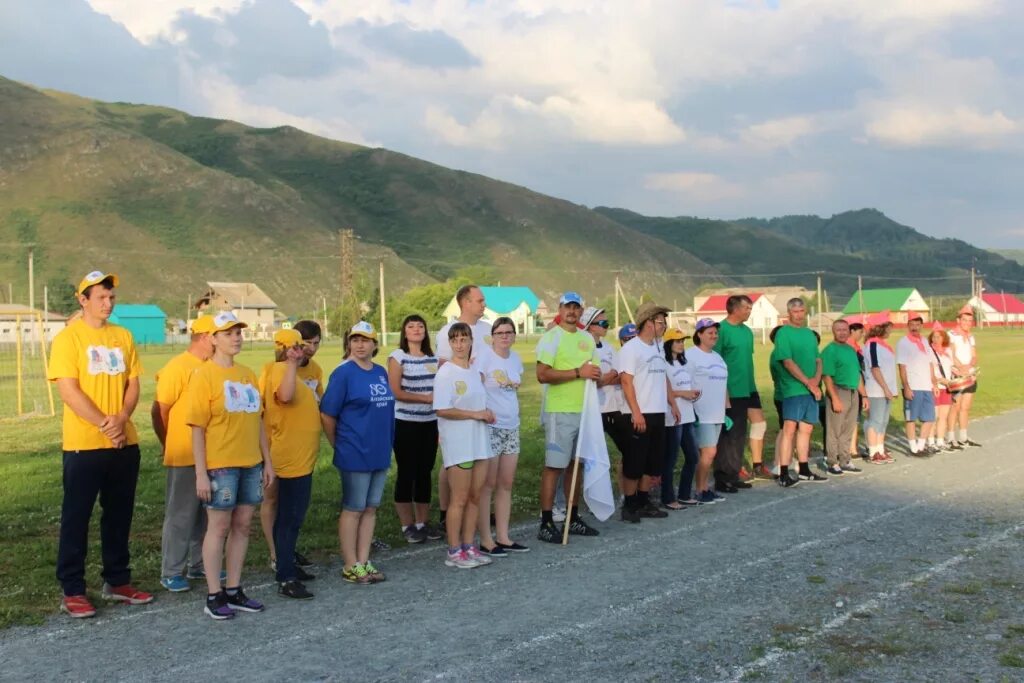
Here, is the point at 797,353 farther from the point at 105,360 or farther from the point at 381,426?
the point at 105,360

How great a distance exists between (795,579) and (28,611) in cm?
528

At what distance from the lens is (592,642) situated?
212 inches

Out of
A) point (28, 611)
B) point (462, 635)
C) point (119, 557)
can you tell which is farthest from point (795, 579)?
point (28, 611)

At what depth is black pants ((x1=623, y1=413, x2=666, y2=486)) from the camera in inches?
357

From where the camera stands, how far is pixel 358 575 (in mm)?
6891

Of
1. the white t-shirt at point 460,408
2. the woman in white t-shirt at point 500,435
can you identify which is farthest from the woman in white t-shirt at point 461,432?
the woman in white t-shirt at point 500,435

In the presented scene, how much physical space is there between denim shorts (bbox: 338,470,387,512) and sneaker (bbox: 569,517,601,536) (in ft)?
7.33

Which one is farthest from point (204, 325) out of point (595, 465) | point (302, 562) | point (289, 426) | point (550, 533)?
point (595, 465)

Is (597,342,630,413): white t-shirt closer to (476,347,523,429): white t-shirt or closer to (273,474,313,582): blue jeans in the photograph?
(476,347,523,429): white t-shirt

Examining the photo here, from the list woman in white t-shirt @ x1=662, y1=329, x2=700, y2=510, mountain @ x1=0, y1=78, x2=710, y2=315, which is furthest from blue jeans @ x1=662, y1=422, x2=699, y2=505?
mountain @ x1=0, y1=78, x2=710, y2=315

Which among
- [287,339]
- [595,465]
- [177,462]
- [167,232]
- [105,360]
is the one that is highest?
[167,232]

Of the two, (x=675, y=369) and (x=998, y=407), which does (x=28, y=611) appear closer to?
(x=675, y=369)

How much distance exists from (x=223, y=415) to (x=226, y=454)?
255mm

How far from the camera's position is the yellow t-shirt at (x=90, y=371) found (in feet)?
20.1
